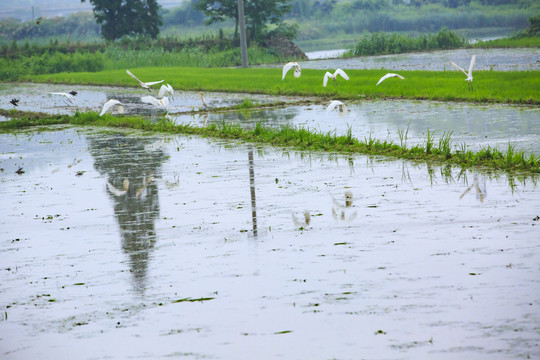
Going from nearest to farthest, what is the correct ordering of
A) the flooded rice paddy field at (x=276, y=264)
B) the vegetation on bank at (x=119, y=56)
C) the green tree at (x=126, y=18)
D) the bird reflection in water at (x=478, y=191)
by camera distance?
the flooded rice paddy field at (x=276, y=264) → the bird reflection in water at (x=478, y=191) → the vegetation on bank at (x=119, y=56) → the green tree at (x=126, y=18)

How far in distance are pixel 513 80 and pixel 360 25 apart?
188ft

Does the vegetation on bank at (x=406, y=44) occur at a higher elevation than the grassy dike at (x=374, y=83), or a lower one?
higher

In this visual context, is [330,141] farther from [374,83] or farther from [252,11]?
[252,11]

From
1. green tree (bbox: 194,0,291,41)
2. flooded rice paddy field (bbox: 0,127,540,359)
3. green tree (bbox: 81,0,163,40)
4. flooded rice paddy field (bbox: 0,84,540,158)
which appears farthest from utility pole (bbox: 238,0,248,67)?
flooded rice paddy field (bbox: 0,127,540,359)

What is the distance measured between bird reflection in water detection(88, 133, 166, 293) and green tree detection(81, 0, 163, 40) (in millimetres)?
34390

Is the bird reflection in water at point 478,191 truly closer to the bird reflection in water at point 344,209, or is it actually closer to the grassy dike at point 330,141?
the grassy dike at point 330,141

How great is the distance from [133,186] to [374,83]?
1251 centimetres

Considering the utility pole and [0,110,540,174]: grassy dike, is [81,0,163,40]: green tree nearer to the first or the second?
the utility pole

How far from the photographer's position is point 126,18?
1997 inches

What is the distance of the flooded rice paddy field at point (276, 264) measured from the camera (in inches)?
204

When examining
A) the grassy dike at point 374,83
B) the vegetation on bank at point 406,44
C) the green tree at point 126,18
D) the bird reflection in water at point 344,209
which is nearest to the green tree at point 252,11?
the vegetation on bank at point 406,44

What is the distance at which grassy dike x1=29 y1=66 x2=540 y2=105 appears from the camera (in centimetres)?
1808

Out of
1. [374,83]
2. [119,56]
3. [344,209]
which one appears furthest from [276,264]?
[119,56]

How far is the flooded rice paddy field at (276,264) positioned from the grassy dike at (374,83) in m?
7.18
